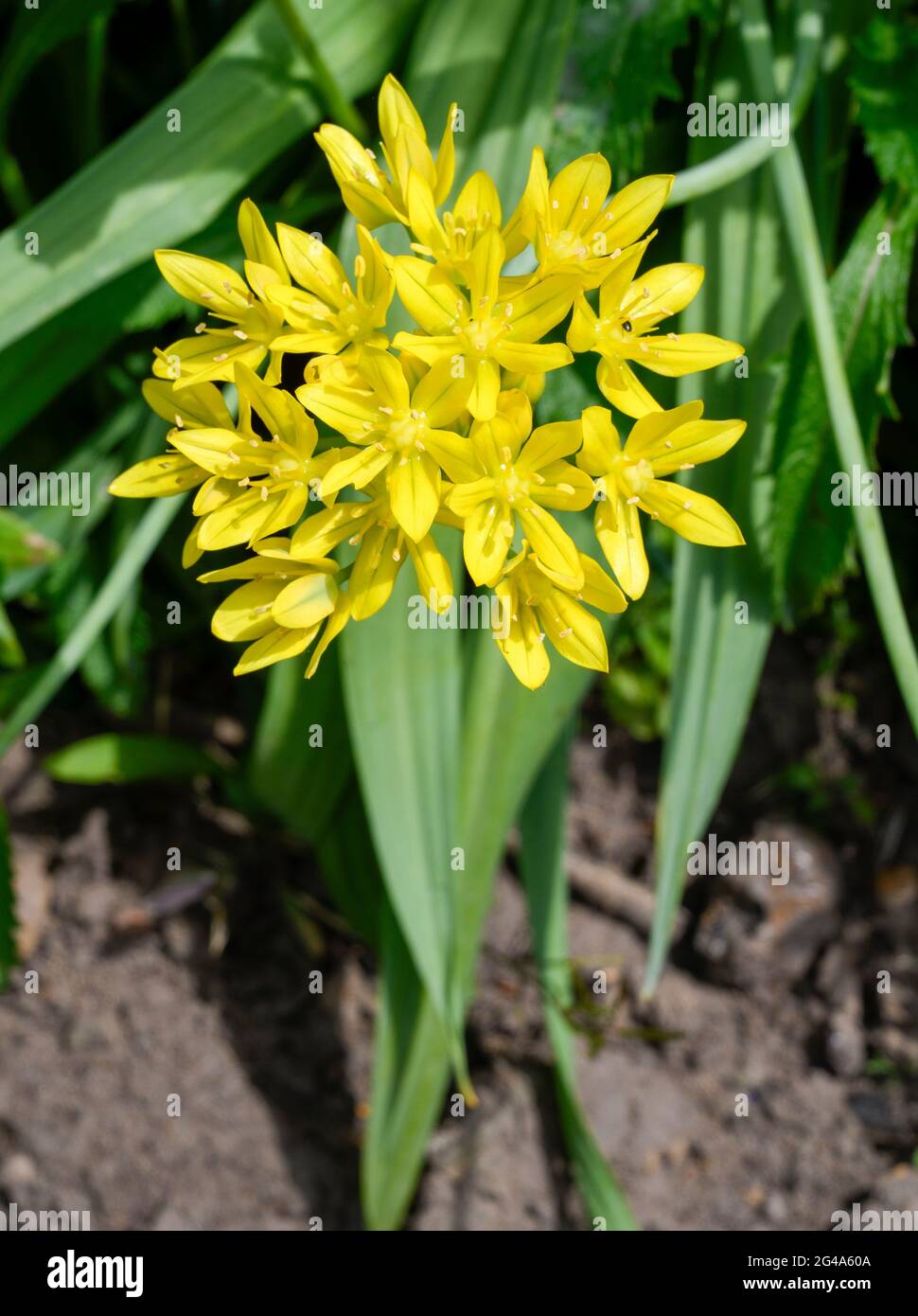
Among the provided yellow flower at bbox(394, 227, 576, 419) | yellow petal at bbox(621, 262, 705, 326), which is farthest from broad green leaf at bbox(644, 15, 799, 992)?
yellow flower at bbox(394, 227, 576, 419)

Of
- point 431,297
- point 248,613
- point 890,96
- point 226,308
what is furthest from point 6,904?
point 890,96

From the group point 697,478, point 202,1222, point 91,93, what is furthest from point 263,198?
point 202,1222

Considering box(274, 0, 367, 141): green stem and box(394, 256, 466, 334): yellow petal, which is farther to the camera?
box(274, 0, 367, 141): green stem

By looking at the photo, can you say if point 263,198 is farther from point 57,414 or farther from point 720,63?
point 720,63

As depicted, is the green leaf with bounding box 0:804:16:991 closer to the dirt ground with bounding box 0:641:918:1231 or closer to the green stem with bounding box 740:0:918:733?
the dirt ground with bounding box 0:641:918:1231

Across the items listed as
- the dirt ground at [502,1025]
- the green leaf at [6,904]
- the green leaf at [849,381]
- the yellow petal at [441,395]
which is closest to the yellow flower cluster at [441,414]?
the yellow petal at [441,395]

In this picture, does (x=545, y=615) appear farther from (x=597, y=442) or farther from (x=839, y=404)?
(x=839, y=404)
